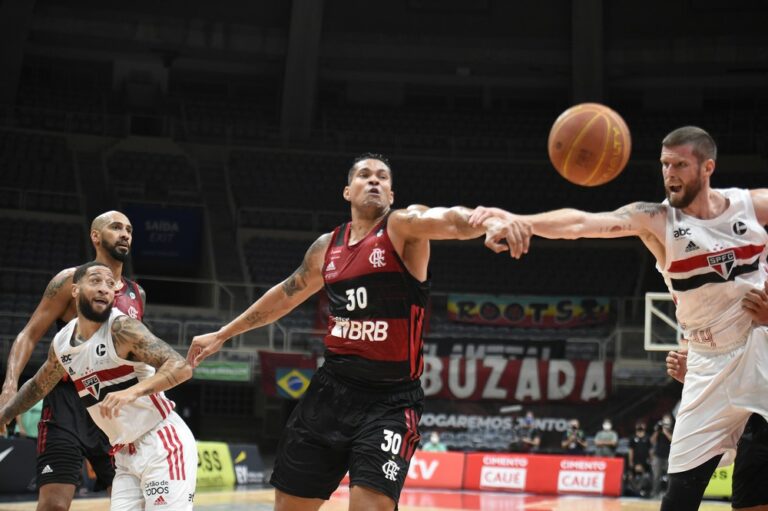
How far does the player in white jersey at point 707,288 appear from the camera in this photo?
4816mm

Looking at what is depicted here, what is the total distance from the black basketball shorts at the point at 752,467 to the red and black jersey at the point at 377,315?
170 cm

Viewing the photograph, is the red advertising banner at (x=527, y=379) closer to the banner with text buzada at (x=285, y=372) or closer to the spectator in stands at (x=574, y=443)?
the spectator in stands at (x=574, y=443)

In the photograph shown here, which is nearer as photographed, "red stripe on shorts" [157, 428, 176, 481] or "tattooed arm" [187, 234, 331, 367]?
"red stripe on shorts" [157, 428, 176, 481]

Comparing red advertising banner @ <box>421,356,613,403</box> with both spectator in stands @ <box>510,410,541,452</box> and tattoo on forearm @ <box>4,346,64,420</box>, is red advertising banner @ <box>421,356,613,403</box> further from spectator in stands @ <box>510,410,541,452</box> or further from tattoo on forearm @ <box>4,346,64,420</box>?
tattoo on forearm @ <box>4,346,64,420</box>

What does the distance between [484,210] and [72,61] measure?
28.7 meters

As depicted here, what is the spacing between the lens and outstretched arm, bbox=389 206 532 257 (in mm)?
4080

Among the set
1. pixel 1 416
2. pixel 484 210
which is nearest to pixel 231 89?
pixel 1 416

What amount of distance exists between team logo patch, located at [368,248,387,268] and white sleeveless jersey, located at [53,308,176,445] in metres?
1.57

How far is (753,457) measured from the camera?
484 cm

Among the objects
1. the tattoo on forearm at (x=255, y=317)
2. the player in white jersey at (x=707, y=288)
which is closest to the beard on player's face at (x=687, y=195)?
the player in white jersey at (x=707, y=288)

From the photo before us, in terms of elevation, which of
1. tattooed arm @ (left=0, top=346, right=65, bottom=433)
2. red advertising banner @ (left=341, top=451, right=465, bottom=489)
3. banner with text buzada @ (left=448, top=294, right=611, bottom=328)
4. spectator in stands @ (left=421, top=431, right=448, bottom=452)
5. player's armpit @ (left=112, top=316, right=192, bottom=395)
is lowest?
red advertising banner @ (left=341, top=451, right=465, bottom=489)

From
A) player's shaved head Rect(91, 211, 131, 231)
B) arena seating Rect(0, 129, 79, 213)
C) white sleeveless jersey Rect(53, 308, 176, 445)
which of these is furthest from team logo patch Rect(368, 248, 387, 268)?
arena seating Rect(0, 129, 79, 213)

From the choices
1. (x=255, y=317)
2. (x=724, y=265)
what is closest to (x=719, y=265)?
(x=724, y=265)

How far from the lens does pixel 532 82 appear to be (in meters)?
30.0
